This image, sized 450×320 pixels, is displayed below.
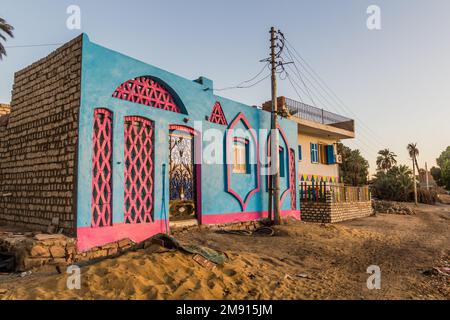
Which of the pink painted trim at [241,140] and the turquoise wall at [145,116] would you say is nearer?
the turquoise wall at [145,116]

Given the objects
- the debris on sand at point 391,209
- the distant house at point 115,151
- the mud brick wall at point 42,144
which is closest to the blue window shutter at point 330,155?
the debris on sand at point 391,209

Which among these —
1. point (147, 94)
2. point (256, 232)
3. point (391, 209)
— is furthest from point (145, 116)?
point (391, 209)

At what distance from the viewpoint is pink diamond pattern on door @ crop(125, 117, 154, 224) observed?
7629 mm

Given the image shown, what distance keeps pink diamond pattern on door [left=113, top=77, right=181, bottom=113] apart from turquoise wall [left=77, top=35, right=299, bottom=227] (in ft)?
0.58

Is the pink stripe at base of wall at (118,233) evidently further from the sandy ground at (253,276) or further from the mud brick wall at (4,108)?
the mud brick wall at (4,108)

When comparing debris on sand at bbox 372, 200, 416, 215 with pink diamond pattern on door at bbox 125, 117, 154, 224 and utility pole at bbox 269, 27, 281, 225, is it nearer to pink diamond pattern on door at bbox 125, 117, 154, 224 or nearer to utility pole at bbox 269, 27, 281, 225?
utility pole at bbox 269, 27, 281, 225

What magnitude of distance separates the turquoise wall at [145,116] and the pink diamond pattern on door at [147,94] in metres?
0.18

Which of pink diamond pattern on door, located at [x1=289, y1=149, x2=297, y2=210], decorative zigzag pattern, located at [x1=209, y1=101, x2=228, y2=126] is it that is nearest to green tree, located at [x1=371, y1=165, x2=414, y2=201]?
pink diamond pattern on door, located at [x1=289, y1=149, x2=297, y2=210]

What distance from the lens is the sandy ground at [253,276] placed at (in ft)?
14.5

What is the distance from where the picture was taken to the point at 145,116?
8055 mm

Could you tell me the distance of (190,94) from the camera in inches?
378

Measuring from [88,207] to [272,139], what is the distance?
7.37m

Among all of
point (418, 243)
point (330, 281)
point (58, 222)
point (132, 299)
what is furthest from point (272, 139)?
point (132, 299)

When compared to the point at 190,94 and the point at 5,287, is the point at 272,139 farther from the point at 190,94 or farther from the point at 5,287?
the point at 5,287
